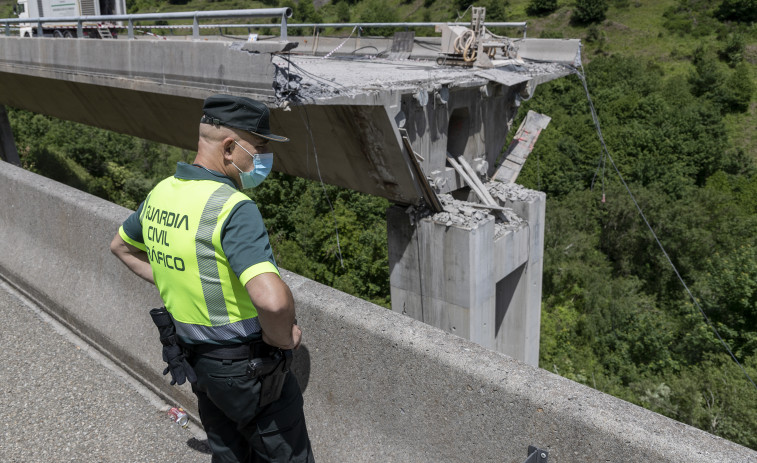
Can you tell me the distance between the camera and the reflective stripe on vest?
2340mm

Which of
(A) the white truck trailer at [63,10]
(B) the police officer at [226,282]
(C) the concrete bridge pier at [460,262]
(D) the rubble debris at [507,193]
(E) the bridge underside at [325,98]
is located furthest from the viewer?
(A) the white truck trailer at [63,10]

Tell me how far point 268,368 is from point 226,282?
394mm

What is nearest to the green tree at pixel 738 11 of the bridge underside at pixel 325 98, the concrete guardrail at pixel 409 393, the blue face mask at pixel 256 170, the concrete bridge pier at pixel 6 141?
the bridge underside at pixel 325 98

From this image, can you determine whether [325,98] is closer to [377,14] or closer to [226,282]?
[226,282]

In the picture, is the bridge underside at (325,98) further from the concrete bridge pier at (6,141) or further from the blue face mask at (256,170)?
the concrete bridge pier at (6,141)

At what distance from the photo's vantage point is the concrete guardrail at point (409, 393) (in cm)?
241

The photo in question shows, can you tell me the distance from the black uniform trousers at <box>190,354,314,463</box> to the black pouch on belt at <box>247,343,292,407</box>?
0.03 metres

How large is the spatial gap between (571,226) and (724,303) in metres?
11.1

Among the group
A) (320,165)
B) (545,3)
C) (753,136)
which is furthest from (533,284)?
(545,3)

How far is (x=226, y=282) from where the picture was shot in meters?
2.38

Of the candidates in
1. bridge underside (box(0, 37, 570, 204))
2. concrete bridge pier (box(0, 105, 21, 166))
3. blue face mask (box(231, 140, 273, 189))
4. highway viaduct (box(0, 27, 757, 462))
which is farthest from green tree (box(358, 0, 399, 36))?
blue face mask (box(231, 140, 273, 189))

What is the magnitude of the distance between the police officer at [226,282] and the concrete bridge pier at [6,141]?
21811 mm

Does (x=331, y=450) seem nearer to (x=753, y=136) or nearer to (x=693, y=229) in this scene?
(x=693, y=229)

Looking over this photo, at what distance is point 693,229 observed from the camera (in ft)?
116
